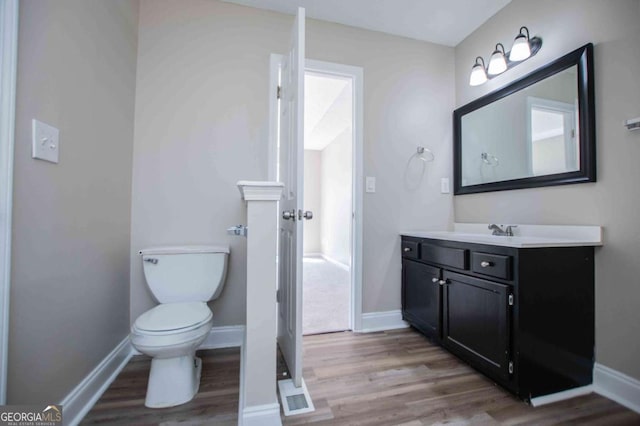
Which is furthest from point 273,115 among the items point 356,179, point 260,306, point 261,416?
point 261,416

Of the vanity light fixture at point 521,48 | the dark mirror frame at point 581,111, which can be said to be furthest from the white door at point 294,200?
the dark mirror frame at point 581,111

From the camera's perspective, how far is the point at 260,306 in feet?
3.93

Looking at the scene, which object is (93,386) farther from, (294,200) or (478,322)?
(478,322)

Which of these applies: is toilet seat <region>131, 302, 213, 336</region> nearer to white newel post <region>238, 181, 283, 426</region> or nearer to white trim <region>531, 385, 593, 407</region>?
white newel post <region>238, 181, 283, 426</region>

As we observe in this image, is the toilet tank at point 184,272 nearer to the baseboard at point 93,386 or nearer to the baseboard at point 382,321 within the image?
the baseboard at point 93,386

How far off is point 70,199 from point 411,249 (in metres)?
2.08

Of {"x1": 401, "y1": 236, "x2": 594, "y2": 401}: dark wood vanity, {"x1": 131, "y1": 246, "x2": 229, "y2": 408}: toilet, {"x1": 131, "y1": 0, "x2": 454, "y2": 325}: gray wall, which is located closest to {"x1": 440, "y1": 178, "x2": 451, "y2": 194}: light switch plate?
{"x1": 131, "y1": 0, "x2": 454, "y2": 325}: gray wall

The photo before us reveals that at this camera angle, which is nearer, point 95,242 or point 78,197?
point 78,197

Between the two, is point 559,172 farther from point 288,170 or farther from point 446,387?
point 288,170

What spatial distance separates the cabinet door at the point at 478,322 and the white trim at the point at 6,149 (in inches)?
78.2

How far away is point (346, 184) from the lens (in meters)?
4.74

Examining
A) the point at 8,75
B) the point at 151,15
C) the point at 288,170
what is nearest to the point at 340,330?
the point at 288,170

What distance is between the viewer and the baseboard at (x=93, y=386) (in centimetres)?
117

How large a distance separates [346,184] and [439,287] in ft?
10.1
